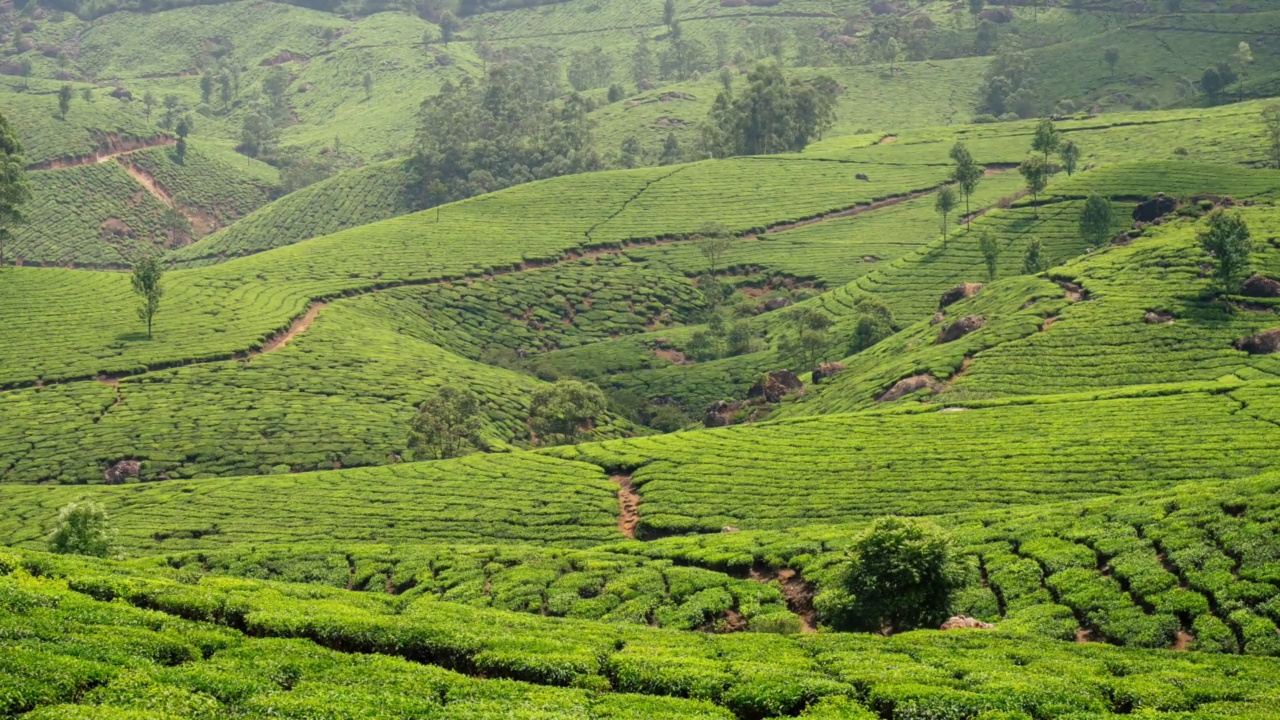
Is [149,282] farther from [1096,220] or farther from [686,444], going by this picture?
[1096,220]

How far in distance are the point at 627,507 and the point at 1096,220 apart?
230 ft

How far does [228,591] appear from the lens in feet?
120

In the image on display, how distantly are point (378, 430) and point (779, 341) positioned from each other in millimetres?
44864

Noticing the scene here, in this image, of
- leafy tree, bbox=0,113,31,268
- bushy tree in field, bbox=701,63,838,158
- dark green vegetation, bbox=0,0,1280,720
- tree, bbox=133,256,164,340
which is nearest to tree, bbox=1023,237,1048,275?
dark green vegetation, bbox=0,0,1280,720

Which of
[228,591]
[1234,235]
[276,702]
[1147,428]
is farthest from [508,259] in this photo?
[276,702]

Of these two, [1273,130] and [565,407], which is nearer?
[565,407]

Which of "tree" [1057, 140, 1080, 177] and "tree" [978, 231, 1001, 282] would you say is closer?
"tree" [978, 231, 1001, 282]

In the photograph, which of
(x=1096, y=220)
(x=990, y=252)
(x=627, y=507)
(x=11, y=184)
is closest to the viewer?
(x=627, y=507)

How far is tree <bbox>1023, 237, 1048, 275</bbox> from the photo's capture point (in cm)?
10425

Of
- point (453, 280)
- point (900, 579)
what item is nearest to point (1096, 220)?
point (453, 280)

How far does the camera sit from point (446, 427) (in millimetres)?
80562

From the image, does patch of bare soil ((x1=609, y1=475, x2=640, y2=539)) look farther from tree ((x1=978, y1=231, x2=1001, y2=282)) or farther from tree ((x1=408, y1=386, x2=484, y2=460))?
tree ((x1=978, y1=231, x2=1001, y2=282))

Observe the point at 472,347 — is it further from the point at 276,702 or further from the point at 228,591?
the point at 276,702

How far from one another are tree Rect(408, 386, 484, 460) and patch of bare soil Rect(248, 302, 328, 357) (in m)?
25.4
